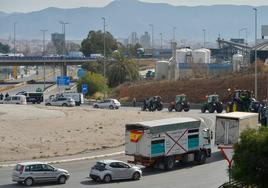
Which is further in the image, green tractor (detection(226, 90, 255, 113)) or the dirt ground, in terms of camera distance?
the dirt ground

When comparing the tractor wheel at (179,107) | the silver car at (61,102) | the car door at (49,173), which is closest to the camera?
the car door at (49,173)

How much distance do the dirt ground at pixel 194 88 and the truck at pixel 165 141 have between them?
130 feet

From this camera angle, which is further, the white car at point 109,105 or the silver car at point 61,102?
the silver car at point 61,102

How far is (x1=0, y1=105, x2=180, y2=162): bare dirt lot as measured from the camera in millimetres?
38281

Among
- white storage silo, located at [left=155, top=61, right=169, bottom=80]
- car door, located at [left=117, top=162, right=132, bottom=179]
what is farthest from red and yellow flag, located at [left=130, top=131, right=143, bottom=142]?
white storage silo, located at [left=155, top=61, right=169, bottom=80]

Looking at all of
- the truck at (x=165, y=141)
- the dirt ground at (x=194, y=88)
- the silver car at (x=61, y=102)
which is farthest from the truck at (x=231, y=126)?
the dirt ground at (x=194, y=88)

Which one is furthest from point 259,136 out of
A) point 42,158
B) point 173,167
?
point 42,158

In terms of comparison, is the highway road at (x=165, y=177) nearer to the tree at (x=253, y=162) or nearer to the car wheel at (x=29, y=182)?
the car wheel at (x=29, y=182)

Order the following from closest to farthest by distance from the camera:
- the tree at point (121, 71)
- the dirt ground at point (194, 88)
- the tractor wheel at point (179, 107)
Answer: the tractor wheel at point (179, 107)
the dirt ground at point (194, 88)
the tree at point (121, 71)

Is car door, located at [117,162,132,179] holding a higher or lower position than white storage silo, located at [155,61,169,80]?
lower

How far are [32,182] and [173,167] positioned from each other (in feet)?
25.1

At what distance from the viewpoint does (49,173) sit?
29.4 metres

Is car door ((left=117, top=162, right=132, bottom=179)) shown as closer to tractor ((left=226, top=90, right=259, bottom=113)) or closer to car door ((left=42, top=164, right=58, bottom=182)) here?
car door ((left=42, top=164, right=58, bottom=182))

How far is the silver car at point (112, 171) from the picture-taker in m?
30.0
